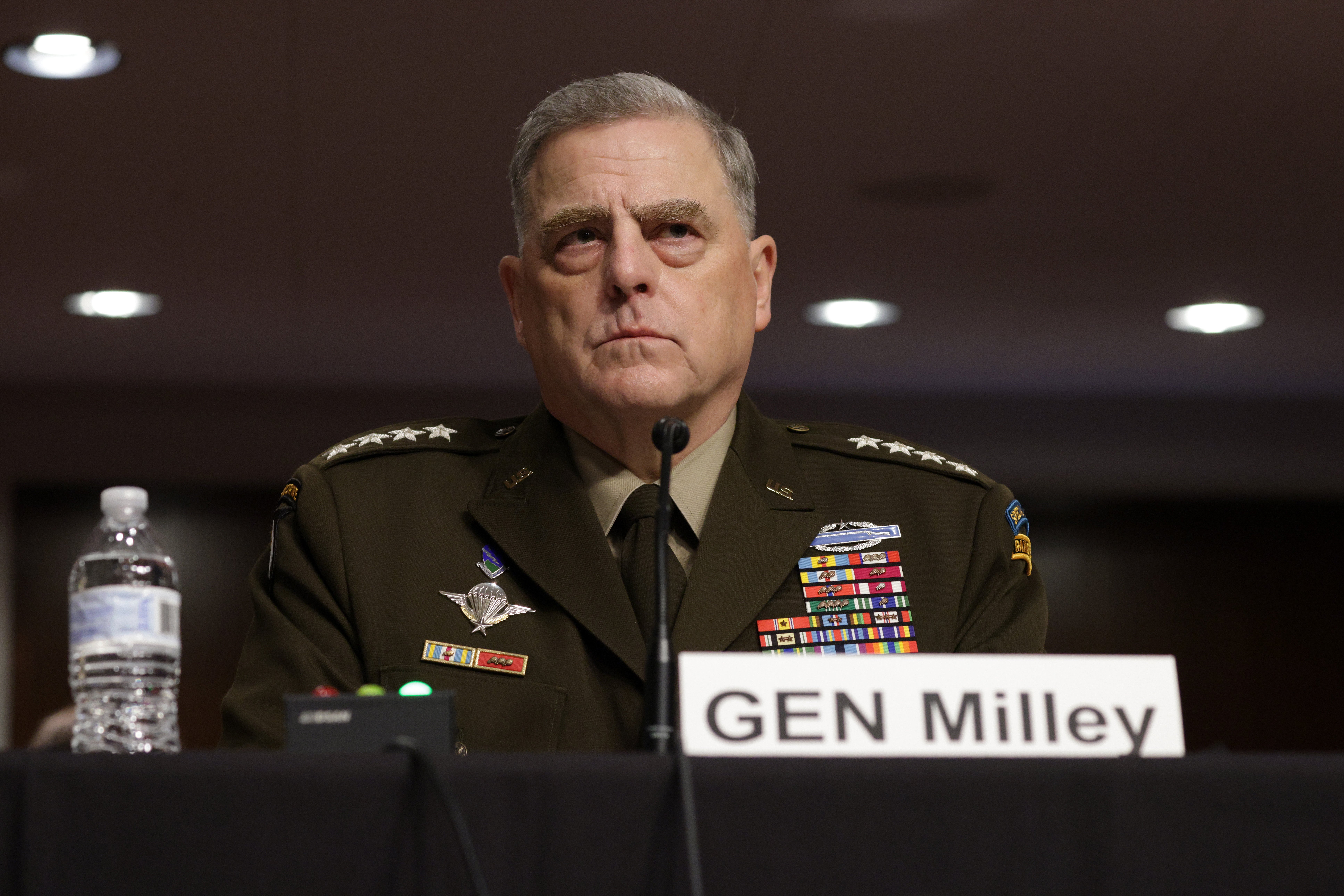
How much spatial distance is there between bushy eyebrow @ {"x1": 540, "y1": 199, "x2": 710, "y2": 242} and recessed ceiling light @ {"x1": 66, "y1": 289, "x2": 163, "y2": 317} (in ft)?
10.2

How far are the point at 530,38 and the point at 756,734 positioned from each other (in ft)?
8.11

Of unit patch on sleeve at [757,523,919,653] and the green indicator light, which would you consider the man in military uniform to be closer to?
unit patch on sleeve at [757,523,919,653]

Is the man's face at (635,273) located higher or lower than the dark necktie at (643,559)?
higher

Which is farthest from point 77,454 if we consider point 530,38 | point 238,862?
point 238,862

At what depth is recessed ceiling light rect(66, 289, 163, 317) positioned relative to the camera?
4605mm

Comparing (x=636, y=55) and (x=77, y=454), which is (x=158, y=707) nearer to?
(x=636, y=55)

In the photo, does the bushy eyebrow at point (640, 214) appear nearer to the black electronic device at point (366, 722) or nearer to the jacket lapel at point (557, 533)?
the jacket lapel at point (557, 533)

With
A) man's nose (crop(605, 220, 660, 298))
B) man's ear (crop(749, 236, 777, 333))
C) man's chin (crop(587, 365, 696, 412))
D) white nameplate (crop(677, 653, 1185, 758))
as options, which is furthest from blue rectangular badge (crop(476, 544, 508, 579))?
white nameplate (crop(677, 653, 1185, 758))

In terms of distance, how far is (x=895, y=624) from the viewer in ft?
5.69

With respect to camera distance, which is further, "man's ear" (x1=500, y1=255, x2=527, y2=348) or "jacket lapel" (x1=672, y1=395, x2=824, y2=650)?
"man's ear" (x1=500, y1=255, x2=527, y2=348)

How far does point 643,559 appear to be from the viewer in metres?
1.72

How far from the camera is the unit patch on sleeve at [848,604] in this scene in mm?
1719

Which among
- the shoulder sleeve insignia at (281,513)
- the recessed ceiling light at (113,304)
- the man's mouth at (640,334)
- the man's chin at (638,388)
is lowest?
the shoulder sleeve insignia at (281,513)

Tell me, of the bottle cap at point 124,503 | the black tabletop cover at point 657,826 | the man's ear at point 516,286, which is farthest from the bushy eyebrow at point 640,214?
the black tabletop cover at point 657,826
